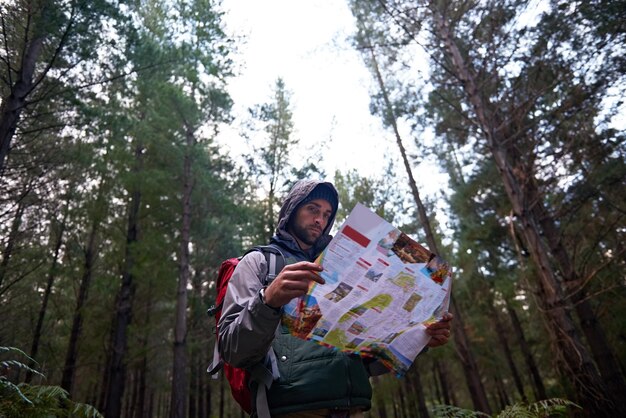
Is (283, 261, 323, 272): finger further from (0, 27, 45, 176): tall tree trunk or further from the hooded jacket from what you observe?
(0, 27, 45, 176): tall tree trunk

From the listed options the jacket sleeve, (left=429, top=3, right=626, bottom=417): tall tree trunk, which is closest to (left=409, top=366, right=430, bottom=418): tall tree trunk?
(left=429, top=3, right=626, bottom=417): tall tree trunk

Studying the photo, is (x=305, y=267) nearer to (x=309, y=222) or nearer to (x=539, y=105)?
(x=309, y=222)

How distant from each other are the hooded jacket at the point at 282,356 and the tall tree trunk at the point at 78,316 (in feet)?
31.5

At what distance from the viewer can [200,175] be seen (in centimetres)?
937

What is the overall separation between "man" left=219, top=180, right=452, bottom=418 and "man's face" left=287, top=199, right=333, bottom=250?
27 cm

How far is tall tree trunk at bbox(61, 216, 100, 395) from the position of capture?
877 centimetres

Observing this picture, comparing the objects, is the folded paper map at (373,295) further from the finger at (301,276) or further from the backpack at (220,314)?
the backpack at (220,314)

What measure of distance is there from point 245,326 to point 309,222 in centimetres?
98

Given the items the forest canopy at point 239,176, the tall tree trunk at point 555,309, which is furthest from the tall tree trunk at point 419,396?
the tall tree trunk at point 555,309

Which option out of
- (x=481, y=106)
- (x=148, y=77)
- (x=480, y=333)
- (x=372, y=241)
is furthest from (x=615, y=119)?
(x=480, y=333)

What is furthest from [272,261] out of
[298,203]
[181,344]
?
[181,344]

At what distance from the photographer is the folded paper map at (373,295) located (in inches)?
56.1

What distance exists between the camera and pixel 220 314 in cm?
169

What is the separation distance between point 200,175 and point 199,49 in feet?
10.2
